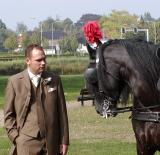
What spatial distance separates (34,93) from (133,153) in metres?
5.73

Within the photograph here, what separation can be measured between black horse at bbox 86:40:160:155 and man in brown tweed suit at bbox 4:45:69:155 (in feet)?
2.90

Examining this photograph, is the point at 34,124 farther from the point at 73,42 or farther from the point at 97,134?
the point at 73,42

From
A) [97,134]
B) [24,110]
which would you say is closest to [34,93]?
[24,110]

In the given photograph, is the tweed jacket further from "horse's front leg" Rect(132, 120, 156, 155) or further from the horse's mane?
"horse's front leg" Rect(132, 120, 156, 155)

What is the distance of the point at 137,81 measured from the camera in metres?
7.39

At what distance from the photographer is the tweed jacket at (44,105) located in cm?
670

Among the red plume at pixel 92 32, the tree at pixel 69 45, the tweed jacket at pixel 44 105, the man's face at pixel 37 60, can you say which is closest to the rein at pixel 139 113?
the red plume at pixel 92 32

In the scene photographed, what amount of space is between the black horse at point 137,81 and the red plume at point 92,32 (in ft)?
0.58

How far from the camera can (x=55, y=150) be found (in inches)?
266

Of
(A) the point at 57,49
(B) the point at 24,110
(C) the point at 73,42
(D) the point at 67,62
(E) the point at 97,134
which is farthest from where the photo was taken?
(A) the point at 57,49

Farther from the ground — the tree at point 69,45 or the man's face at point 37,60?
the man's face at point 37,60

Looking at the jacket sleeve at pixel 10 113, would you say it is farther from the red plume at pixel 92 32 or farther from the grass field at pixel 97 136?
the grass field at pixel 97 136

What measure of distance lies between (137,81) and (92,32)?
2.81ft

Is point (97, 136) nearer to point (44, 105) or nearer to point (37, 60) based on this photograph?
point (44, 105)
